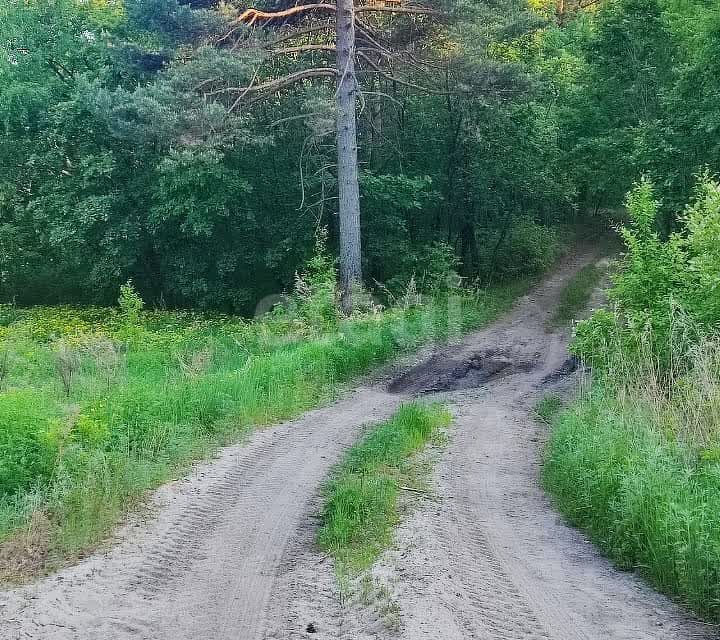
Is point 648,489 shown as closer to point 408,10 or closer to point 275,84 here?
point 275,84

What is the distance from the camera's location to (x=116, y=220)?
23.0m

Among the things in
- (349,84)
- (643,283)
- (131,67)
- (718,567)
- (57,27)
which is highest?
(57,27)

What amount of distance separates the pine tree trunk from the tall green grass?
9516 mm

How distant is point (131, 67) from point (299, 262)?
7.82m

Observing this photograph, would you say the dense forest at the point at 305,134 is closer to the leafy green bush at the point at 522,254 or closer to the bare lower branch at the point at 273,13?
the leafy green bush at the point at 522,254

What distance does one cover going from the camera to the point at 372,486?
6.76 metres

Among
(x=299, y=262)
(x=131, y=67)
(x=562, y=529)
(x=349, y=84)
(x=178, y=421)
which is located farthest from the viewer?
(x=299, y=262)

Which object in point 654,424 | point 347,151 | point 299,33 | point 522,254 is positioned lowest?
point 654,424

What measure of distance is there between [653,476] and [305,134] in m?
18.0

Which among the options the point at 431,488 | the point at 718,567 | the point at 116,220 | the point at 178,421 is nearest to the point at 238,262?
the point at 116,220

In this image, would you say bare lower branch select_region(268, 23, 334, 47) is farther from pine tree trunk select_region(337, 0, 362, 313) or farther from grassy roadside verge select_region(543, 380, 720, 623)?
grassy roadside verge select_region(543, 380, 720, 623)

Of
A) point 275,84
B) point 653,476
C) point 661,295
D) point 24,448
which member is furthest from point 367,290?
point 653,476

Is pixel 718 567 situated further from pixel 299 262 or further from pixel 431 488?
pixel 299 262

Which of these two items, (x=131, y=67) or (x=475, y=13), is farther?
(x=131, y=67)
